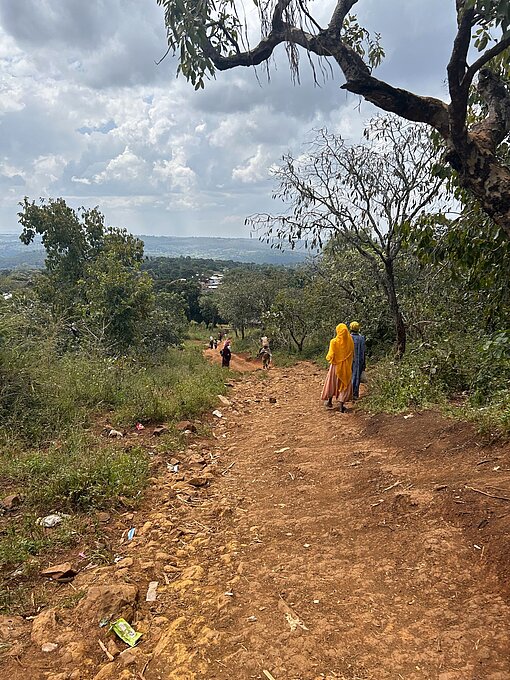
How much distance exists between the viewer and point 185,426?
6.02 metres

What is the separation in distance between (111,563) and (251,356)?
818 inches

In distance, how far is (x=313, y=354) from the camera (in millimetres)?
17891

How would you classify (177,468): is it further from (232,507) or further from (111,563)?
(111,563)

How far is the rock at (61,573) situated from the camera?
9.21 feet

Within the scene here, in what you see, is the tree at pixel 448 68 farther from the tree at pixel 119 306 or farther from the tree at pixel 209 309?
the tree at pixel 209 309

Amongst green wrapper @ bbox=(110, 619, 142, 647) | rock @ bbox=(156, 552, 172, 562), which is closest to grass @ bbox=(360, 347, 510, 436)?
rock @ bbox=(156, 552, 172, 562)

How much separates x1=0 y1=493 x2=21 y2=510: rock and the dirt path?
3.03 feet

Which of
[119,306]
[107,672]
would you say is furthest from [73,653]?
[119,306]

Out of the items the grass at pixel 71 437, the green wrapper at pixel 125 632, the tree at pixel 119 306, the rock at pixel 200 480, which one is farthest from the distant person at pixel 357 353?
the tree at pixel 119 306

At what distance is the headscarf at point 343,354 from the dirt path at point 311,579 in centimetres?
272

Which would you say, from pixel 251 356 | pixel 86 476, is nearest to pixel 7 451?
pixel 86 476

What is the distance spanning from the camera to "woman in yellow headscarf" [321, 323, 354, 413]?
7.30 m

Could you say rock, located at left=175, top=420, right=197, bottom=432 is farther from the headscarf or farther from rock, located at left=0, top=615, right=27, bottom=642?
rock, located at left=0, top=615, right=27, bottom=642

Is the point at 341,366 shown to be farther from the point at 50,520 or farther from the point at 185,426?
the point at 50,520
